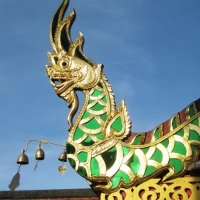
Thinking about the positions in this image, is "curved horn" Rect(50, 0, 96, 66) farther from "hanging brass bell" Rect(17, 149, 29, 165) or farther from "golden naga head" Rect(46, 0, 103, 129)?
"hanging brass bell" Rect(17, 149, 29, 165)

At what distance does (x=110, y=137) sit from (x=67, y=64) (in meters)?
1.64

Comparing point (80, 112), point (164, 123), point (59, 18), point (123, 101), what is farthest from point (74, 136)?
point (59, 18)

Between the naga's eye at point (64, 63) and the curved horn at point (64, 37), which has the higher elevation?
the curved horn at point (64, 37)

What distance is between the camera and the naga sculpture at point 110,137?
696 centimetres

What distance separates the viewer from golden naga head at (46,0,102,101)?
26.0 ft

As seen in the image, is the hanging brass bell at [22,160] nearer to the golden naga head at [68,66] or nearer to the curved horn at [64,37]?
the golden naga head at [68,66]

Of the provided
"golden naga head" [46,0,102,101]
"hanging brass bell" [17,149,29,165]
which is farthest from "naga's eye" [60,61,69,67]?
"hanging brass bell" [17,149,29,165]

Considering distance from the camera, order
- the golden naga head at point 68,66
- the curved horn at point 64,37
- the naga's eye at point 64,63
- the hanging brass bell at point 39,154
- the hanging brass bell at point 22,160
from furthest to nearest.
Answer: the hanging brass bell at point 39,154
the hanging brass bell at point 22,160
the curved horn at point 64,37
the naga's eye at point 64,63
the golden naga head at point 68,66

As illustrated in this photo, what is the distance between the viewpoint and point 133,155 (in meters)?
7.13

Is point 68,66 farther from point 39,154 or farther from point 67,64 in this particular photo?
point 39,154

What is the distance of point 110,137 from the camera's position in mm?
7371

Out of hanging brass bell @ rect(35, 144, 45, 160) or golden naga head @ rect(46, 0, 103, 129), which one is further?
hanging brass bell @ rect(35, 144, 45, 160)

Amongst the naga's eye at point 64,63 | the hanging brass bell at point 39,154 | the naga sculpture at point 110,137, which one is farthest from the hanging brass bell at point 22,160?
the naga's eye at point 64,63

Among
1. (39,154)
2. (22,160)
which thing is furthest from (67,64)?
(22,160)
